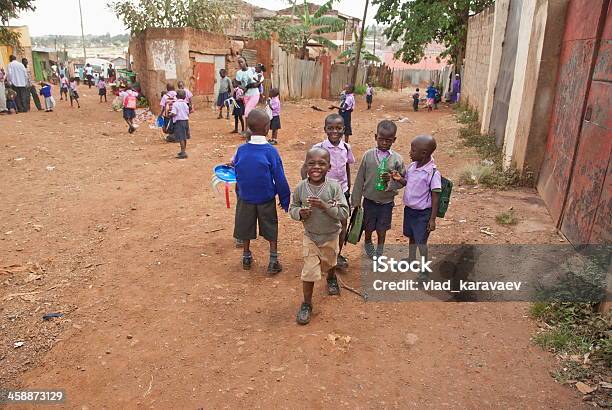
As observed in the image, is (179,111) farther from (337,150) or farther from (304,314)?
(304,314)

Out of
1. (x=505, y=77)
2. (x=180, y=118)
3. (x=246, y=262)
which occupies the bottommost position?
(x=246, y=262)

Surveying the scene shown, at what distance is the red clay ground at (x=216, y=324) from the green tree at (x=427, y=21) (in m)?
12.2

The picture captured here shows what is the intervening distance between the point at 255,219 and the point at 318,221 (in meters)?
0.96

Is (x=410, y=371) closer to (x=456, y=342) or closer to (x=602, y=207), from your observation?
(x=456, y=342)

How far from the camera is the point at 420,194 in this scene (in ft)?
11.4

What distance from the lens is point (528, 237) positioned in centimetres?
456

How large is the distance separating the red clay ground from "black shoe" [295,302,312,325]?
7 centimetres

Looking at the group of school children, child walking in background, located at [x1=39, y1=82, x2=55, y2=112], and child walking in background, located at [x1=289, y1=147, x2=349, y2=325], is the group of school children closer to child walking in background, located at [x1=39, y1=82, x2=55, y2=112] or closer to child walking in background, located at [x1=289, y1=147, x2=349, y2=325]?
child walking in background, located at [x1=289, y1=147, x2=349, y2=325]

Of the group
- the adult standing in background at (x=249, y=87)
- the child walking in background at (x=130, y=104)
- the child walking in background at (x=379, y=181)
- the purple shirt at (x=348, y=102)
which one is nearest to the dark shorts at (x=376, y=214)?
the child walking in background at (x=379, y=181)

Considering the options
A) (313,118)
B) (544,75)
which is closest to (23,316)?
(544,75)

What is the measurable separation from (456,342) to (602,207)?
1.85m

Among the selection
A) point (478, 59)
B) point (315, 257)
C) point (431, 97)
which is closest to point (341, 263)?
point (315, 257)

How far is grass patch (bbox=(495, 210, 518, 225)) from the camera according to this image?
4930 millimetres

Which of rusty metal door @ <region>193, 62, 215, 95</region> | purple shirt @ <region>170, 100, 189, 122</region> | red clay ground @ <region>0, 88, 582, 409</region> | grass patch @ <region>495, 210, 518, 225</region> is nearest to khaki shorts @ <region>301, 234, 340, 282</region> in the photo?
red clay ground @ <region>0, 88, 582, 409</region>
